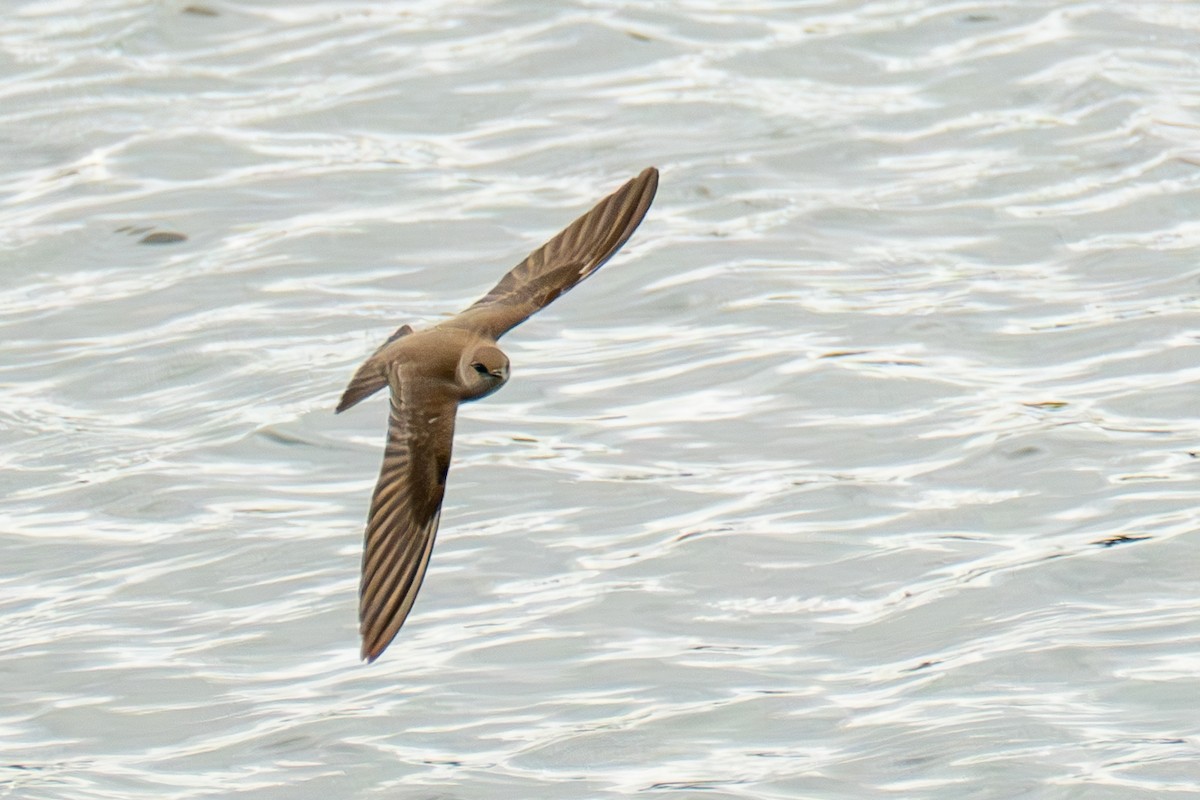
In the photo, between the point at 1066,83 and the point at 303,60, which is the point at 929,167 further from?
the point at 303,60

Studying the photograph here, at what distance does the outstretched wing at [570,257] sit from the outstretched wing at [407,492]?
0.32 meters

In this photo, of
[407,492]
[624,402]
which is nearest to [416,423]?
[407,492]

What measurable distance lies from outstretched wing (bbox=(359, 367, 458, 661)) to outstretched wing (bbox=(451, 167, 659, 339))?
1.06 feet

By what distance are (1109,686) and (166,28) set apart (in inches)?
243

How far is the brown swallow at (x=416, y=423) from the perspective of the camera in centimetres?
483

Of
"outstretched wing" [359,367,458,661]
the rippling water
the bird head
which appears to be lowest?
the rippling water

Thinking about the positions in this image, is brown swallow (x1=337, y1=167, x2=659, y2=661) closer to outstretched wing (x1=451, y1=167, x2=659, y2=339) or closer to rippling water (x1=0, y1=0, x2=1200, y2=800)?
outstretched wing (x1=451, y1=167, x2=659, y2=339)

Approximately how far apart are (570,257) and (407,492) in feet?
2.40

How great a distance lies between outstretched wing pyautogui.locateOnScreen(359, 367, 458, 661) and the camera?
4.93 meters

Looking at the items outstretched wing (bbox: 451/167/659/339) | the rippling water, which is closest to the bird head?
outstretched wing (bbox: 451/167/659/339)

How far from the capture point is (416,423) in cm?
508

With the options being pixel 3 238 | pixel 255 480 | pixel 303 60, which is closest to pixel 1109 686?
pixel 255 480

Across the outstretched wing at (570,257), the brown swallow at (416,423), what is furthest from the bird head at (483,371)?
the outstretched wing at (570,257)

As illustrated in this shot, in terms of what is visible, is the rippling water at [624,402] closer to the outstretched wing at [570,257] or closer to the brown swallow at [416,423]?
the brown swallow at [416,423]
